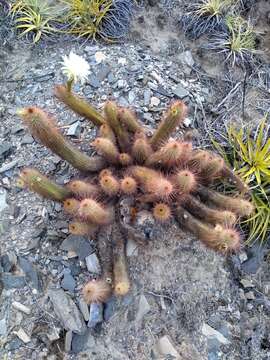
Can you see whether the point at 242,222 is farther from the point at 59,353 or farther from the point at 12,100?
the point at 12,100

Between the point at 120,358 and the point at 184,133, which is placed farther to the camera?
the point at 184,133

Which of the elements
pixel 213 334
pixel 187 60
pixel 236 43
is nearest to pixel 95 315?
pixel 213 334

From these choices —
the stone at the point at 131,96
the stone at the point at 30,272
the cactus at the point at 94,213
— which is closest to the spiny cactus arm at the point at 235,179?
the cactus at the point at 94,213

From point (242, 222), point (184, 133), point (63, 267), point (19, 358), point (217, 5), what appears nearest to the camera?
point (19, 358)

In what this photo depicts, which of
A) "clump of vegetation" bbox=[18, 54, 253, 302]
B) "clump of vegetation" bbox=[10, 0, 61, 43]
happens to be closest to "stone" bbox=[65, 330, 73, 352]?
"clump of vegetation" bbox=[18, 54, 253, 302]

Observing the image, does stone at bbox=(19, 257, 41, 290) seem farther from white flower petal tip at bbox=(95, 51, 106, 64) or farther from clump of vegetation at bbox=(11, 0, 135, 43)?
clump of vegetation at bbox=(11, 0, 135, 43)

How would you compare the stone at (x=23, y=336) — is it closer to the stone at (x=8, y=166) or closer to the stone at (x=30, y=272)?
the stone at (x=30, y=272)

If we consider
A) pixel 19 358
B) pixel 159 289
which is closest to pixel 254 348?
pixel 159 289
